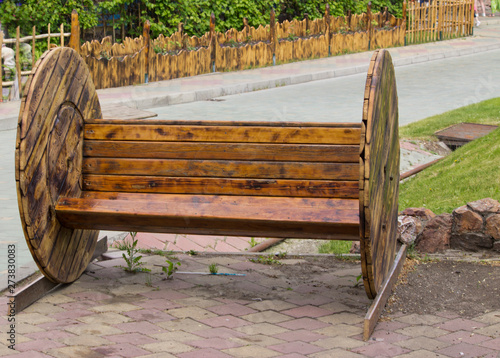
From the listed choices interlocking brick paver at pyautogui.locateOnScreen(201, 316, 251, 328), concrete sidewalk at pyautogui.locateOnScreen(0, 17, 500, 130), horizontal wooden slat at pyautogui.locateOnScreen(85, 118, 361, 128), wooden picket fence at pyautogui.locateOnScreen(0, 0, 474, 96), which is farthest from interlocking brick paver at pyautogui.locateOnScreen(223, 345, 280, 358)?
wooden picket fence at pyautogui.locateOnScreen(0, 0, 474, 96)

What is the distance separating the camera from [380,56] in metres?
3.62

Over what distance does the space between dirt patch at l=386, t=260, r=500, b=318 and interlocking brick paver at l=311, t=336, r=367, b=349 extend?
0.49 metres

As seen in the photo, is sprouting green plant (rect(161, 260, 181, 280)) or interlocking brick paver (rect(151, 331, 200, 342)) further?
sprouting green plant (rect(161, 260, 181, 280))

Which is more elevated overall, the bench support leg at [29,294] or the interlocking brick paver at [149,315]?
the bench support leg at [29,294]

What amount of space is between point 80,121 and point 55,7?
12.6 meters

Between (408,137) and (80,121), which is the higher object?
(80,121)

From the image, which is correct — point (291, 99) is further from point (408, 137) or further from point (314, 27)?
point (314, 27)

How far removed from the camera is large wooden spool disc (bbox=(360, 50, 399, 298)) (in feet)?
11.0

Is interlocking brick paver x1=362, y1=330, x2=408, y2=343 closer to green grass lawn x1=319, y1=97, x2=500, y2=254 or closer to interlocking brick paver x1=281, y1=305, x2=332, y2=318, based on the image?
interlocking brick paver x1=281, y1=305, x2=332, y2=318

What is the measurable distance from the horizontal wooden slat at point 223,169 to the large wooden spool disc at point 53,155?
19 cm

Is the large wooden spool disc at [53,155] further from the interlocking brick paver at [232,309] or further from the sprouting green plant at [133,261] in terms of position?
the interlocking brick paver at [232,309]

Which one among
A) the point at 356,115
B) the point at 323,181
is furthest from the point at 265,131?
the point at 356,115

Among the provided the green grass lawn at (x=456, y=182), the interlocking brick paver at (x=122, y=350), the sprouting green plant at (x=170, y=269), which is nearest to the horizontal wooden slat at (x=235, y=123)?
the sprouting green plant at (x=170, y=269)

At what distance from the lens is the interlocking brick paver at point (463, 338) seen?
351 cm
